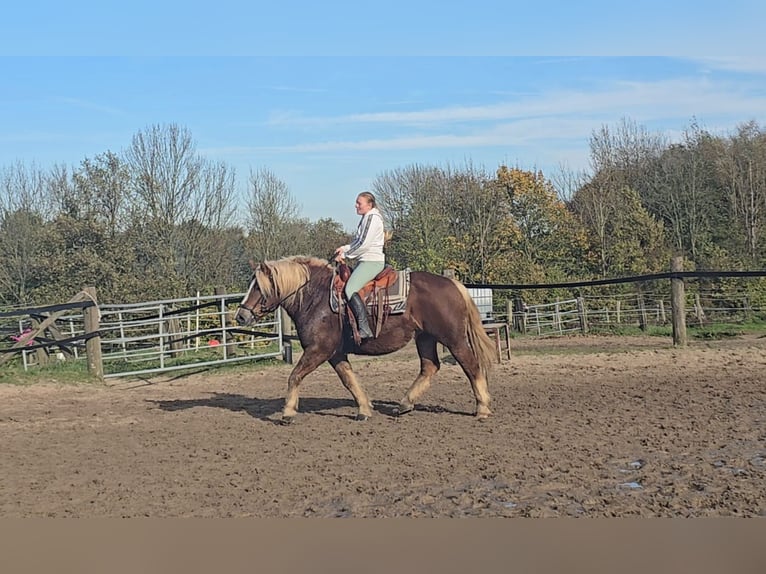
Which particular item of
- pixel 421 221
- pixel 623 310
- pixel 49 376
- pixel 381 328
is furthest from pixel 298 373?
pixel 421 221

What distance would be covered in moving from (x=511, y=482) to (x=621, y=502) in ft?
2.47

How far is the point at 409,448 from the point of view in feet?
18.7

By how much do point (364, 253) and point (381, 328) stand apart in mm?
747

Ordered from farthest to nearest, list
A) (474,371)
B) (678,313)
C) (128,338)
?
(678,313) → (128,338) → (474,371)

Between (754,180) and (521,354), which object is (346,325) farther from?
(754,180)

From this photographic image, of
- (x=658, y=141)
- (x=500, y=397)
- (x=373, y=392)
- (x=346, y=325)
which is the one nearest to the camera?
(x=346, y=325)

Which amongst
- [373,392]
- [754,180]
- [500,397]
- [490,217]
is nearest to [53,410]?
[373,392]

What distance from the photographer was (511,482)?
14.9 feet

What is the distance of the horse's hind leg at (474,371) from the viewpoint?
22.7 ft

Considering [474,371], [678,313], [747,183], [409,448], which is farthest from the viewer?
[747,183]

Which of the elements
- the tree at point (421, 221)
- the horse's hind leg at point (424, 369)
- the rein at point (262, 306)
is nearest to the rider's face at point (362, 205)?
the rein at point (262, 306)

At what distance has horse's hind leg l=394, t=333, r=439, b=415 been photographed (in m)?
7.14

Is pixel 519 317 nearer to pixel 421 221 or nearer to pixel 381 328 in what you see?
pixel 421 221

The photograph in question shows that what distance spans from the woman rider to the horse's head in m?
0.78
